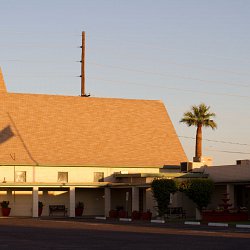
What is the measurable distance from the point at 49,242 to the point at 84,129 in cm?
4421

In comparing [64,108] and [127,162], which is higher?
[64,108]

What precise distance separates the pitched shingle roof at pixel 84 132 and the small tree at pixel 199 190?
42.1ft

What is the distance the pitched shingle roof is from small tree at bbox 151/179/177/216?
12.1 metres

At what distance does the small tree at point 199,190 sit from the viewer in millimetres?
57562

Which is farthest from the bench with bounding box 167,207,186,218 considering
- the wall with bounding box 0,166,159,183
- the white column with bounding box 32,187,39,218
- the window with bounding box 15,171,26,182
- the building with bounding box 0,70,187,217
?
the window with bounding box 15,171,26,182

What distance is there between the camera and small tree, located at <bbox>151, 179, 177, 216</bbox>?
57.7m

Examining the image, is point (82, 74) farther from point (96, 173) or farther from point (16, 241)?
point (16, 241)

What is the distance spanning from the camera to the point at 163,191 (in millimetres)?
57750

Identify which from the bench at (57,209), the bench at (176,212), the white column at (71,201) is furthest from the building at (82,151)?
the bench at (176,212)

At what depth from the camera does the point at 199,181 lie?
57.8 meters

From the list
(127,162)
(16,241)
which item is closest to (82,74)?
(127,162)

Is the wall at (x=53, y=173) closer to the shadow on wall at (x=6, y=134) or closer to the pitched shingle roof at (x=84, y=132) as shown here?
the pitched shingle roof at (x=84, y=132)

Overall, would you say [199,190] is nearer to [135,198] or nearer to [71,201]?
[135,198]

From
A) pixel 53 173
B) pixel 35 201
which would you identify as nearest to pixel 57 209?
pixel 53 173
